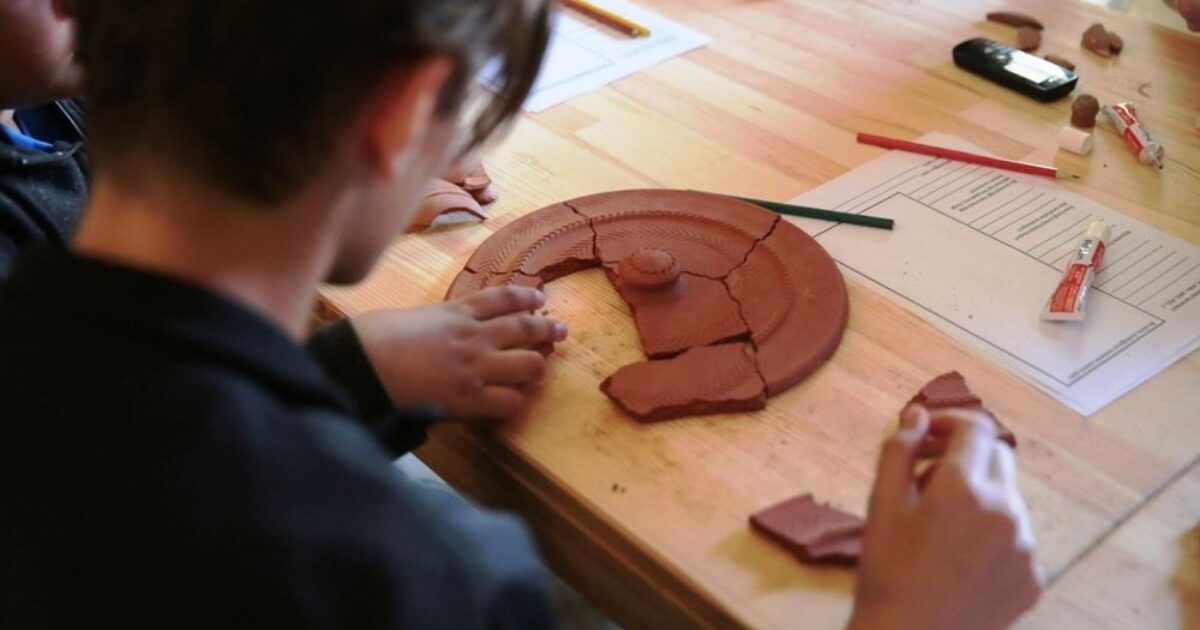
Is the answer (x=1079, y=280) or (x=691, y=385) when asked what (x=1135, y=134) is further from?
(x=691, y=385)

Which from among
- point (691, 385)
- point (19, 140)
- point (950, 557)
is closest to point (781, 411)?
point (691, 385)

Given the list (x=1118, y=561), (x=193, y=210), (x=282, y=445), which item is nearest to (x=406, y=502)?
(x=282, y=445)

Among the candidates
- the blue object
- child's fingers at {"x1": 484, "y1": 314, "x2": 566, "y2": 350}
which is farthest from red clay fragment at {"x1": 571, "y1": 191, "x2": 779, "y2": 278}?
the blue object

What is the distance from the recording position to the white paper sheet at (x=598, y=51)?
46.3 inches

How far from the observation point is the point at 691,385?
0.75 m

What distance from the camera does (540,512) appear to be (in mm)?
739

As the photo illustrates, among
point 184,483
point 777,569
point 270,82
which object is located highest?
point 270,82

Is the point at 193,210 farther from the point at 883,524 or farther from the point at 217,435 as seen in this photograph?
the point at 883,524

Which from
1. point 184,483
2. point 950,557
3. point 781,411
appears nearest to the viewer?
point 184,483

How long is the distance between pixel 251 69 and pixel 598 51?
0.81 metres

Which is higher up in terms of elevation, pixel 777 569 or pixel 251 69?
pixel 251 69

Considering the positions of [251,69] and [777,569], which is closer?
[251,69]

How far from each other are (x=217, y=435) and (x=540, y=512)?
312mm

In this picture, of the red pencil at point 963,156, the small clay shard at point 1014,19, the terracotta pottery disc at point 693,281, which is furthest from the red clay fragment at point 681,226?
the small clay shard at point 1014,19
